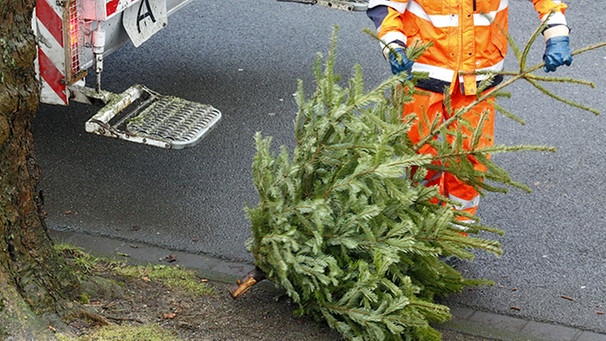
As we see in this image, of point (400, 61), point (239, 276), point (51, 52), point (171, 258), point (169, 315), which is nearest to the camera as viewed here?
point (169, 315)

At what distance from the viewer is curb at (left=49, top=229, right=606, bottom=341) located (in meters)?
3.99

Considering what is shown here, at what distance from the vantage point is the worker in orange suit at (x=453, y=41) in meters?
4.13

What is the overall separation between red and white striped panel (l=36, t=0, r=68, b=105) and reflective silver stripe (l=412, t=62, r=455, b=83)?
5.54 ft

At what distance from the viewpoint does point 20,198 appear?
331cm

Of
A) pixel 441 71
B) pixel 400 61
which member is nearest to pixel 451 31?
pixel 441 71

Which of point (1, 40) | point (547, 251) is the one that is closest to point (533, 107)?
point (547, 251)

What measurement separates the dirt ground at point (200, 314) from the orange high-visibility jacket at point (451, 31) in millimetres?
1122

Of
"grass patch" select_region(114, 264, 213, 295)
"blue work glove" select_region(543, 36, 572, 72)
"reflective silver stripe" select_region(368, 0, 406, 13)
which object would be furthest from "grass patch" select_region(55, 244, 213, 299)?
"blue work glove" select_region(543, 36, 572, 72)

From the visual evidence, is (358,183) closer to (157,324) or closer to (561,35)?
(157,324)

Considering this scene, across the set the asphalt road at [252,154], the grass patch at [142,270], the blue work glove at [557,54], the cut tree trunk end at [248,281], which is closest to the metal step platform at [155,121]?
the asphalt road at [252,154]

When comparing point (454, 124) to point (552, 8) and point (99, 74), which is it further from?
point (99, 74)

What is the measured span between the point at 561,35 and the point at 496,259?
3.62ft

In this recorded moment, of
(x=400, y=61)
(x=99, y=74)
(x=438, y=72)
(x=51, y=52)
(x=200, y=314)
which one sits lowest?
(x=200, y=314)

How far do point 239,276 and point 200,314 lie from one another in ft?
2.01
